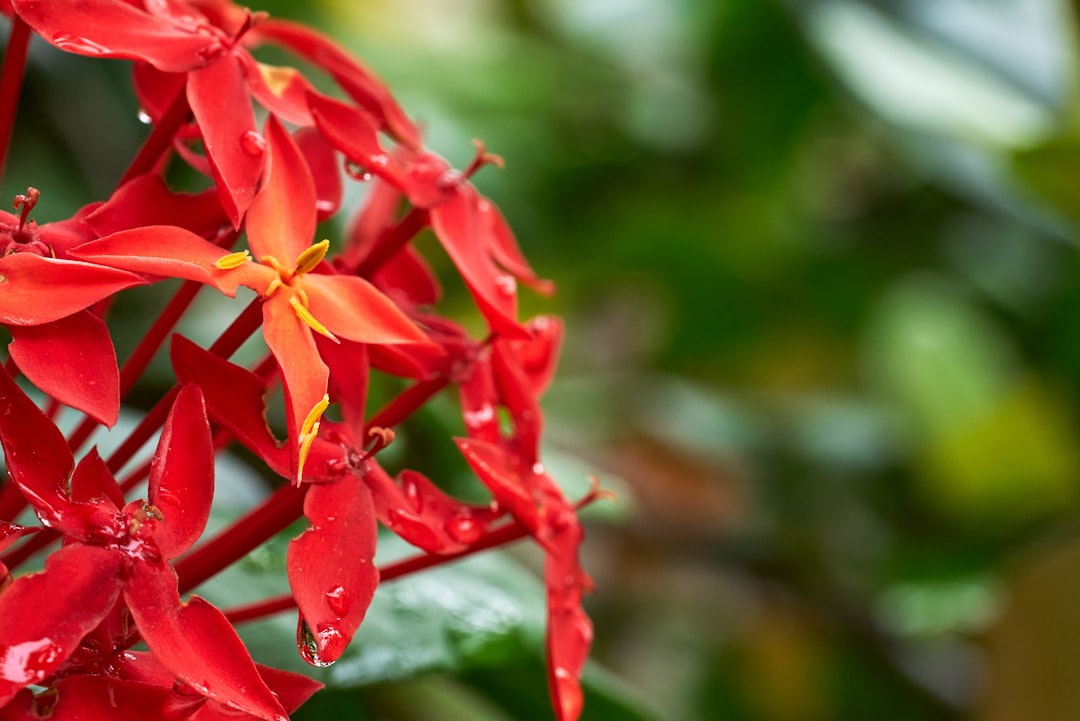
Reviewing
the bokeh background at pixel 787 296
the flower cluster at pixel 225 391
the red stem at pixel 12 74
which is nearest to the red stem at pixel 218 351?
the flower cluster at pixel 225 391

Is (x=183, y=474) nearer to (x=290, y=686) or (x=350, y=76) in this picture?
(x=290, y=686)

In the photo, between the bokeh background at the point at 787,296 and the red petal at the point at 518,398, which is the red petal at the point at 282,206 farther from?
the bokeh background at the point at 787,296

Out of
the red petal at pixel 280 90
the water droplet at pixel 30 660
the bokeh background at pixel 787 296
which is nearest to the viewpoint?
the water droplet at pixel 30 660

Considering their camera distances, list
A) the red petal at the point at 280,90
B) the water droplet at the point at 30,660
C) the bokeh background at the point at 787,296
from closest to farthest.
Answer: the water droplet at the point at 30,660 → the red petal at the point at 280,90 → the bokeh background at the point at 787,296

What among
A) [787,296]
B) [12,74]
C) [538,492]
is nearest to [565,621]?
[538,492]

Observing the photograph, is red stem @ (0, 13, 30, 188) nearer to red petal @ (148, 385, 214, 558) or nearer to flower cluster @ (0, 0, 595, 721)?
flower cluster @ (0, 0, 595, 721)

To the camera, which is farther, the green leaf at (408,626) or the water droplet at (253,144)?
the green leaf at (408,626)

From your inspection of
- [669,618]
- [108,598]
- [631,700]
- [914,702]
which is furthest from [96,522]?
[669,618]
